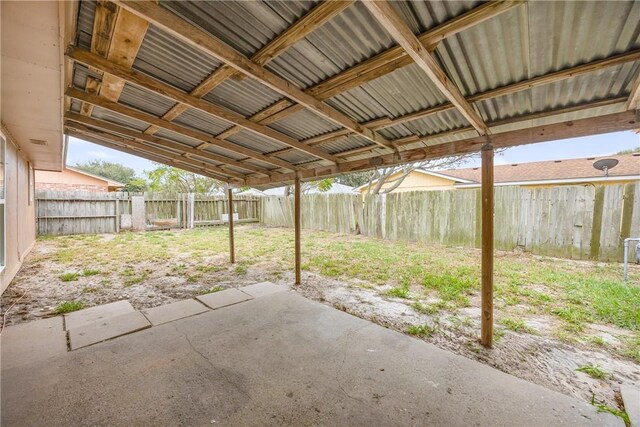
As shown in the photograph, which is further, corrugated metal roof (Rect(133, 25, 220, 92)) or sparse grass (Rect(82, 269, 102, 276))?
Answer: sparse grass (Rect(82, 269, 102, 276))

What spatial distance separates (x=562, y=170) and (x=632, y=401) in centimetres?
1077

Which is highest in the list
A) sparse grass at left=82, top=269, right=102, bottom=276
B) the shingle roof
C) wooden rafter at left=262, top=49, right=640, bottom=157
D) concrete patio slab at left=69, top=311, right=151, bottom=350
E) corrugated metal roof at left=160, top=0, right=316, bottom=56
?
the shingle roof

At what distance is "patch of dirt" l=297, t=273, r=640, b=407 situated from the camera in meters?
1.96

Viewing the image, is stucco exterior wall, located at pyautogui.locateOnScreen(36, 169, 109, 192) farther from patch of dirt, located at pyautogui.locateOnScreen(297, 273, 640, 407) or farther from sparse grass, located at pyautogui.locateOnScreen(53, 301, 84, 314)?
patch of dirt, located at pyautogui.locateOnScreen(297, 273, 640, 407)

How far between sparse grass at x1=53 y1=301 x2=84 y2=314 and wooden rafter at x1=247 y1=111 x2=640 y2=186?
3633 mm

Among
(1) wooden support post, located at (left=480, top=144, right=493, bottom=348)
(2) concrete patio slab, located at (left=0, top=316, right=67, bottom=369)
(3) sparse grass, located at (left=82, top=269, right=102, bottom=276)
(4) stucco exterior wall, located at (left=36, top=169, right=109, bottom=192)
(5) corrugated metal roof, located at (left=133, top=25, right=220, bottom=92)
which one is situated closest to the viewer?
(5) corrugated metal roof, located at (left=133, top=25, right=220, bottom=92)

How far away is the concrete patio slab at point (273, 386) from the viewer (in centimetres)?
161

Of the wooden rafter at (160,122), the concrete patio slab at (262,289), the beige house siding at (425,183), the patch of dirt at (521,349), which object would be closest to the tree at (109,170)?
the beige house siding at (425,183)

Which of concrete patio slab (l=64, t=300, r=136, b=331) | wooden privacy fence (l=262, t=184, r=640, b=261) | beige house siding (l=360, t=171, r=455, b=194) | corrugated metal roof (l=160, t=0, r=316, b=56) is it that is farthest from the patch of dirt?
beige house siding (l=360, t=171, r=455, b=194)

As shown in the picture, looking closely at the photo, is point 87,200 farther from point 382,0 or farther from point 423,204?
point 382,0

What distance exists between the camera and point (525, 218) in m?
6.12

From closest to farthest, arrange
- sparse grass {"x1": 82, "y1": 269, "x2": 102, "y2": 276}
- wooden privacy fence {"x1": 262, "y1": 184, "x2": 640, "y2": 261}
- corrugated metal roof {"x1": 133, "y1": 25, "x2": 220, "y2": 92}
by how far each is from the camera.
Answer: corrugated metal roof {"x1": 133, "y1": 25, "x2": 220, "y2": 92} < sparse grass {"x1": 82, "y1": 269, "x2": 102, "y2": 276} < wooden privacy fence {"x1": 262, "y1": 184, "x2": 640, "y2": 261}

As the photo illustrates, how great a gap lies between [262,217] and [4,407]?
1225 cm

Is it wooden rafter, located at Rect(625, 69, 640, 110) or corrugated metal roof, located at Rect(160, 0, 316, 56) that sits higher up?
corrugated metal roof, located at Rect(160, 0, 316, 56)
